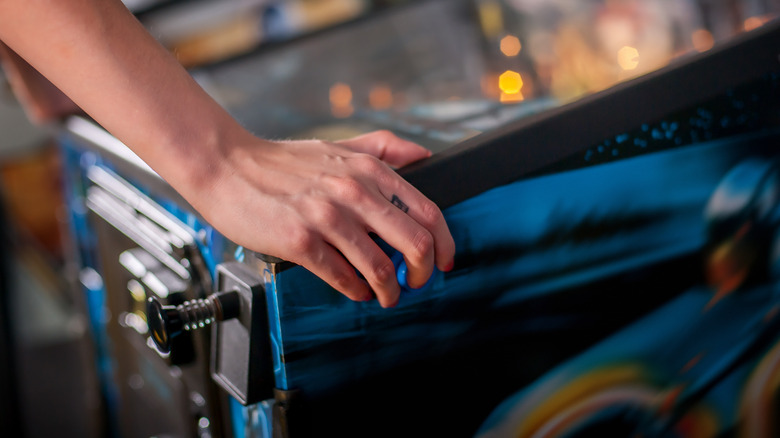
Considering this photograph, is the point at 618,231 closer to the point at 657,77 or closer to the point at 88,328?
the point at 657,77

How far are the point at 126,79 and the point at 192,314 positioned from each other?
0.72 ft

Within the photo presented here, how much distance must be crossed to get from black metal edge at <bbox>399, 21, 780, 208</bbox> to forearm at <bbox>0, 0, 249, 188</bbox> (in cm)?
18

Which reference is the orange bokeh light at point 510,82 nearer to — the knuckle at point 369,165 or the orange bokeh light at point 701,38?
the orange bokeh light at point 701,38

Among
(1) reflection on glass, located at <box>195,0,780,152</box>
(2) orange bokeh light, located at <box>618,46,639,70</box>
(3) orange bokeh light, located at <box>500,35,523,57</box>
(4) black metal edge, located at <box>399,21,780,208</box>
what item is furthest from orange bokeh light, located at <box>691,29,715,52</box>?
(4) black metal edge, located at <box>399,21,780,208</box>

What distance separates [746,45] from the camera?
0.69 metres

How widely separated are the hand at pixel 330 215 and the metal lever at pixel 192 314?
3.4 inches

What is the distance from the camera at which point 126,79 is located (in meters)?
0.56

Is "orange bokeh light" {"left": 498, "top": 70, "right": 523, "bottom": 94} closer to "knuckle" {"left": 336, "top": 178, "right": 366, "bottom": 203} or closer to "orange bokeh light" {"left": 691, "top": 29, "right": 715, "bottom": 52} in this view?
"orange bokeh light" {"left": 691, "top": 29, "right": 715, "bottom": 52}

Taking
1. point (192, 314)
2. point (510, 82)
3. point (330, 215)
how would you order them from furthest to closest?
point (510, 82) < point (192, 314) < point (330, 215)

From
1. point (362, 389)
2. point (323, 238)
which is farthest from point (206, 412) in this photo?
point (323, 238)

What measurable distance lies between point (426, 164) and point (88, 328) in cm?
95

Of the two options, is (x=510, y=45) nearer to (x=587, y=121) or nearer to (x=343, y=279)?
(x=587, y=121)

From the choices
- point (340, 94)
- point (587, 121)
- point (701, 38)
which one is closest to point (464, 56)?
point (340, 94)

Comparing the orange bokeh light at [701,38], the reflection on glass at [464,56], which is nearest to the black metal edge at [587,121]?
the reflection on glass at [464,56]
